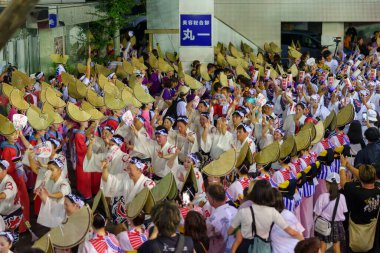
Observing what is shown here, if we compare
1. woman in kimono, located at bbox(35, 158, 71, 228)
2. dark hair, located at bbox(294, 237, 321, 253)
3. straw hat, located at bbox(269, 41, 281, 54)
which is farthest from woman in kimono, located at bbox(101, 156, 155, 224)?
straw hat, located at bbox(269, 41, 281, 54)

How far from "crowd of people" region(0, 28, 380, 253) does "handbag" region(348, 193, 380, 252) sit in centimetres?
1

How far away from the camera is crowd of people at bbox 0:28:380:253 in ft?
22.7

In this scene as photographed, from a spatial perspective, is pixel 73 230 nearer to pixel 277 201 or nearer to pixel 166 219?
pixel 166 219

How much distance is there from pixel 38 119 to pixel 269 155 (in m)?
3.41

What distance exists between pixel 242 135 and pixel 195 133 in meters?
1.20

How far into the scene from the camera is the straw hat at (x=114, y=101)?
1163 cm

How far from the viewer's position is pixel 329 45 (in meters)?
24.2

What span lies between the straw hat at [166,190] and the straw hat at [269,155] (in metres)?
1.60

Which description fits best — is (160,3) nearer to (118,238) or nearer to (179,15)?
(179,15)

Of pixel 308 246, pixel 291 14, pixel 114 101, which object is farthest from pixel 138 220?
pixel 291 14

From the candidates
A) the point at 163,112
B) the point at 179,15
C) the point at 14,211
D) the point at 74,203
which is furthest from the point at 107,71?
the point at 74,203

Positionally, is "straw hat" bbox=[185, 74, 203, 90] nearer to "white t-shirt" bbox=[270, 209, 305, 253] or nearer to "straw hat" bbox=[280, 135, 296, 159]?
"straw hat" bbox=[280, 135, 296, 159]

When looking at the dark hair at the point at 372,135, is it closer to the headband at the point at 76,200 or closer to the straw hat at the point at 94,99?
the straw hat at the point at 94,99

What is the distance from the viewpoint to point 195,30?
1886 cm
